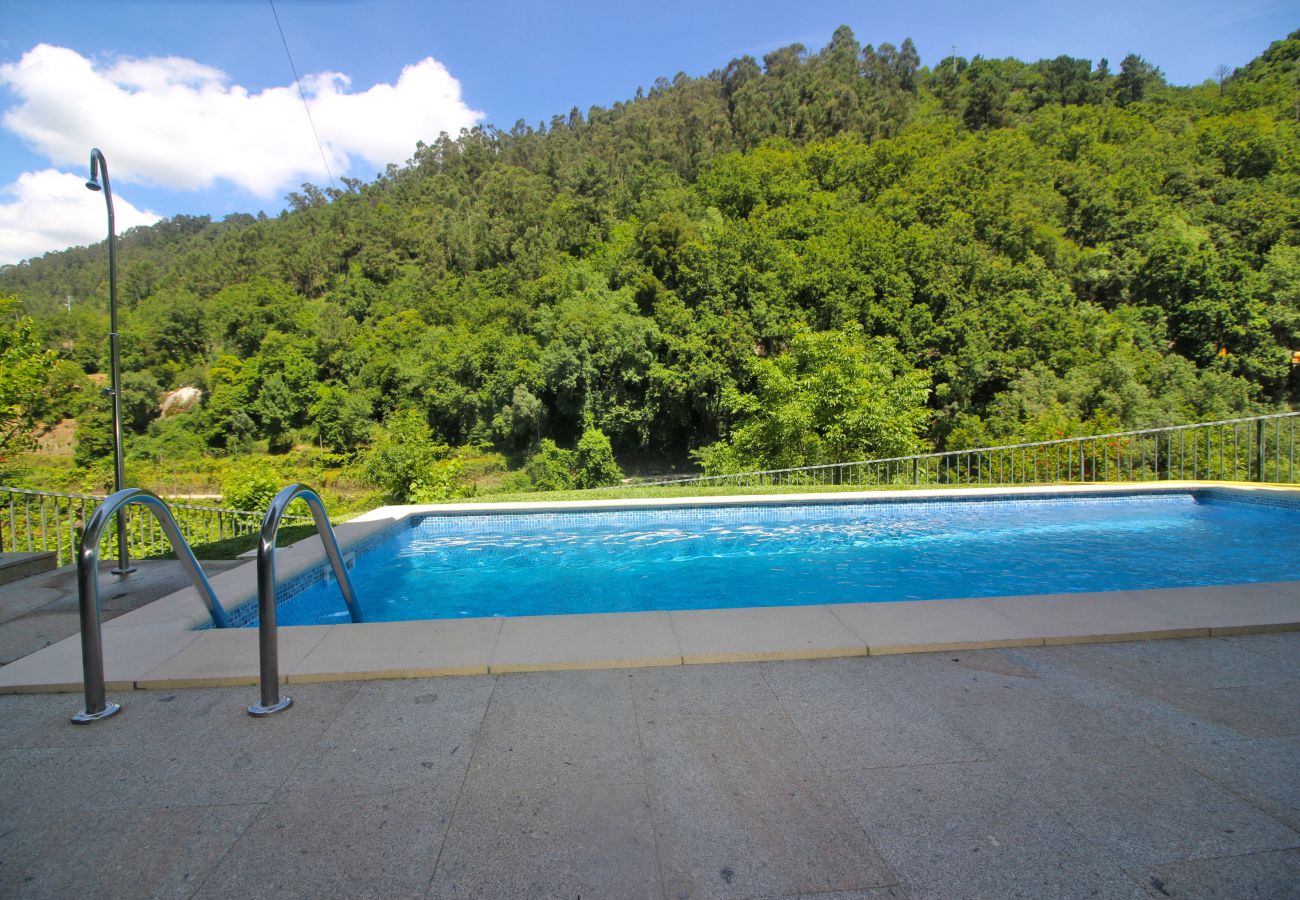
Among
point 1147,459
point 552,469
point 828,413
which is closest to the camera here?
point 1147,459

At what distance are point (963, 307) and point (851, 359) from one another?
46.1 feet

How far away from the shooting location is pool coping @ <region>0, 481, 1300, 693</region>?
3082 mm

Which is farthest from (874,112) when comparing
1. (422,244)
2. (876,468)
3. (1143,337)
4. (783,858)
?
(783,858)

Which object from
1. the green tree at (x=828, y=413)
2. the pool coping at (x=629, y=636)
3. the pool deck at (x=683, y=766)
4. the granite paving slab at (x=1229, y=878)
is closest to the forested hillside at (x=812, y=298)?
the green tree at (x=828, y=413)

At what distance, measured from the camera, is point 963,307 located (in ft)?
88.6

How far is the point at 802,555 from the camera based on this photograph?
7.23 meters

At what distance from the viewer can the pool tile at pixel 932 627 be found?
329 centimetres

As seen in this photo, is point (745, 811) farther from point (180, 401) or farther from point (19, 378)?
point (180, 401)

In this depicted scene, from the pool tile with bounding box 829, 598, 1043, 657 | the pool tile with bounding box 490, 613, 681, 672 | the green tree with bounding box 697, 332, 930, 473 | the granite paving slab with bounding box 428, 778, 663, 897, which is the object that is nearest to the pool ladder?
the pool tile with bounding box 490, 613, 681, 672

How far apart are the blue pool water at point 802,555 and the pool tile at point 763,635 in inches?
76.4

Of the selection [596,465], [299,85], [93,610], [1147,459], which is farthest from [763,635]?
[596,465]

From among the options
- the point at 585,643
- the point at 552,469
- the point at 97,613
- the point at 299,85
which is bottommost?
the point at 552,469

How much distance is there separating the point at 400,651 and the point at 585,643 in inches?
36.7

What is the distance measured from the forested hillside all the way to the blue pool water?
544 centimetres
